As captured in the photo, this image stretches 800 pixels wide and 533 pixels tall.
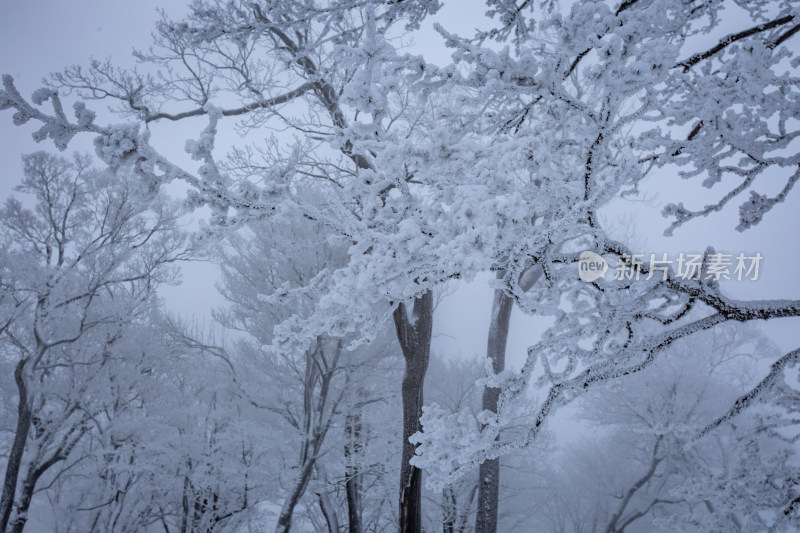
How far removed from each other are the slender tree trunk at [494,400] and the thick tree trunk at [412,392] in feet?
2.94

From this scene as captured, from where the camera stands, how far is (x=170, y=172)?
1.44 metres

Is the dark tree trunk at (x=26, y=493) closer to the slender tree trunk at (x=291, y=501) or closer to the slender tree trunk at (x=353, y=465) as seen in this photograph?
the slender tree trunk at (x=291, y=501)

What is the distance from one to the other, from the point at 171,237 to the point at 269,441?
5213 mm

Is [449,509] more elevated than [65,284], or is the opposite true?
[65,284]

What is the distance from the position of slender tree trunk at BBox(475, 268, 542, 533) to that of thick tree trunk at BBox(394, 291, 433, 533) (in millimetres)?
896

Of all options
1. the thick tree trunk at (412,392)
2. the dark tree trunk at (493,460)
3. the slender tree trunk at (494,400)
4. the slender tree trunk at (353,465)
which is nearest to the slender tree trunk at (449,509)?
the slender tree trunk at (353,465)

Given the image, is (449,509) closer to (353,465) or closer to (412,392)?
(353,465)

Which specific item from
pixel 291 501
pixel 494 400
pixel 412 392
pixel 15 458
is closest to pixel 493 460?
pixel 494 400

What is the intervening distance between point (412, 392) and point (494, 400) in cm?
160

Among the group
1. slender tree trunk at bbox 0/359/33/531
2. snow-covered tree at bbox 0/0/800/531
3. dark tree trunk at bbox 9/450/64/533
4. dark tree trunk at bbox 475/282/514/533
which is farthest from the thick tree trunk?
dark tree trunk at bbox 9/450/64/533

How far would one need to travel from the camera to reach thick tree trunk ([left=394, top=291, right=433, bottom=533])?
13.2 ft

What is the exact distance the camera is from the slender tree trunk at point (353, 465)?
23.7ft

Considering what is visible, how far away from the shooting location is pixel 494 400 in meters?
5.38

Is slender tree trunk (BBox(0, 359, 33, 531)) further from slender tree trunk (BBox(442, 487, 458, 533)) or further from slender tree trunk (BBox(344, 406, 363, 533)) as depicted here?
slender tree trunk (BBox(442, 487, 458, 533))
